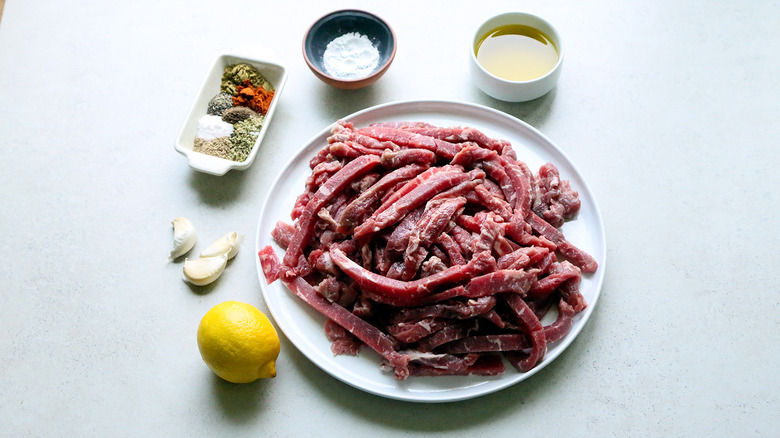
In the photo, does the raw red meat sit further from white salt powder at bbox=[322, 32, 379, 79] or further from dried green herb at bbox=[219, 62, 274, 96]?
dried green herb at bbox=[219, 62, 274, 96]

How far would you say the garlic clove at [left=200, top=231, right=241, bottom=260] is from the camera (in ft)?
12.1

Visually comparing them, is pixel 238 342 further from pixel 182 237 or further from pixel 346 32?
pixel 346 32

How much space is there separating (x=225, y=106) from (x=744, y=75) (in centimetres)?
357

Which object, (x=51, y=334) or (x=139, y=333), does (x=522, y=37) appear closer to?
(x=139, y=333)

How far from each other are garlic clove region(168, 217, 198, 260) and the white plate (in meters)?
0.49

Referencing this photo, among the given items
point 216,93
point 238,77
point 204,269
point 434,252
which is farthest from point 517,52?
point 204,269

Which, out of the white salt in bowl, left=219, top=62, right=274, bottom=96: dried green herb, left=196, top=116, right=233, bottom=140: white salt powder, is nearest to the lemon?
the white salt in bowl

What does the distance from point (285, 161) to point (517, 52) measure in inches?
67.6

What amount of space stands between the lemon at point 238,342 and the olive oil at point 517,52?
2.22 m

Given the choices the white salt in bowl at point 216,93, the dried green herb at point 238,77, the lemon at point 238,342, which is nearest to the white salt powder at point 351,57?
the white salt in bowl at point 216,93

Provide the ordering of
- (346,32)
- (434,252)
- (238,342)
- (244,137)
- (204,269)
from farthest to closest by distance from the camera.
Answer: (346,32) → (244,137) → (204,269) → (434,252) → (238,342)

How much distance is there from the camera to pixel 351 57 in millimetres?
4098

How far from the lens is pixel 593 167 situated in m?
3.95

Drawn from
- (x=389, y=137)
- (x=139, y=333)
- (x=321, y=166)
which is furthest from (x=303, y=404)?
(x=389, y=137)
